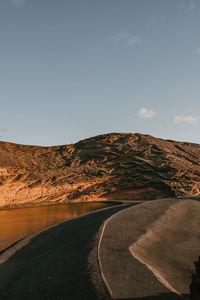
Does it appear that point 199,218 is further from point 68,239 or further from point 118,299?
point 118,299

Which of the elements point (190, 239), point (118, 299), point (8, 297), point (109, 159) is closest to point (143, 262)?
point (118, 299)

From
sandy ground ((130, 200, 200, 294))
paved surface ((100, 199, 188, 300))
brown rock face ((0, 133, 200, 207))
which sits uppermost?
brown rock face ((0, 133, 200, 207))

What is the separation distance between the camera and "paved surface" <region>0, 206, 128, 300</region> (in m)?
4.04

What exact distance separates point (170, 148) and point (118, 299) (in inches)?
1028

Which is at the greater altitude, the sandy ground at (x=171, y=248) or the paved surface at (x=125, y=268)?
the paved surface at (x=125, y=268)

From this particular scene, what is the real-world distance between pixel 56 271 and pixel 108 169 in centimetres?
2008

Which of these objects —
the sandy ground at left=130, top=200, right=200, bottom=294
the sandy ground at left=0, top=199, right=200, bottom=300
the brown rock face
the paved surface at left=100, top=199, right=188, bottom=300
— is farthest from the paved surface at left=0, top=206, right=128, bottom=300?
the brown rock face

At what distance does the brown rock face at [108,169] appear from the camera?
2123 centimetres

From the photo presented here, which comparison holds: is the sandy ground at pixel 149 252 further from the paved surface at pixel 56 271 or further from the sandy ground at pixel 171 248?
the paved surface at pixel 56 271

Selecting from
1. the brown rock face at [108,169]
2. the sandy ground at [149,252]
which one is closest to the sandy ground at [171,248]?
the sandy ground at [149,252]

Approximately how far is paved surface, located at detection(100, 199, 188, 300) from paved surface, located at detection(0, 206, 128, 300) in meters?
0.25

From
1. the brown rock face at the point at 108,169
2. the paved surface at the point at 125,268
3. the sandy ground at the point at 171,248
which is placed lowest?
the sandy ground at the point at 171,248

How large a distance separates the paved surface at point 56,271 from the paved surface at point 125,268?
0.83ft

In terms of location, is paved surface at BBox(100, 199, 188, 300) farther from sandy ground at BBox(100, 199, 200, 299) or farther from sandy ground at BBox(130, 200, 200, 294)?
sandy ground at BBox(130, 200, 200, 294)
